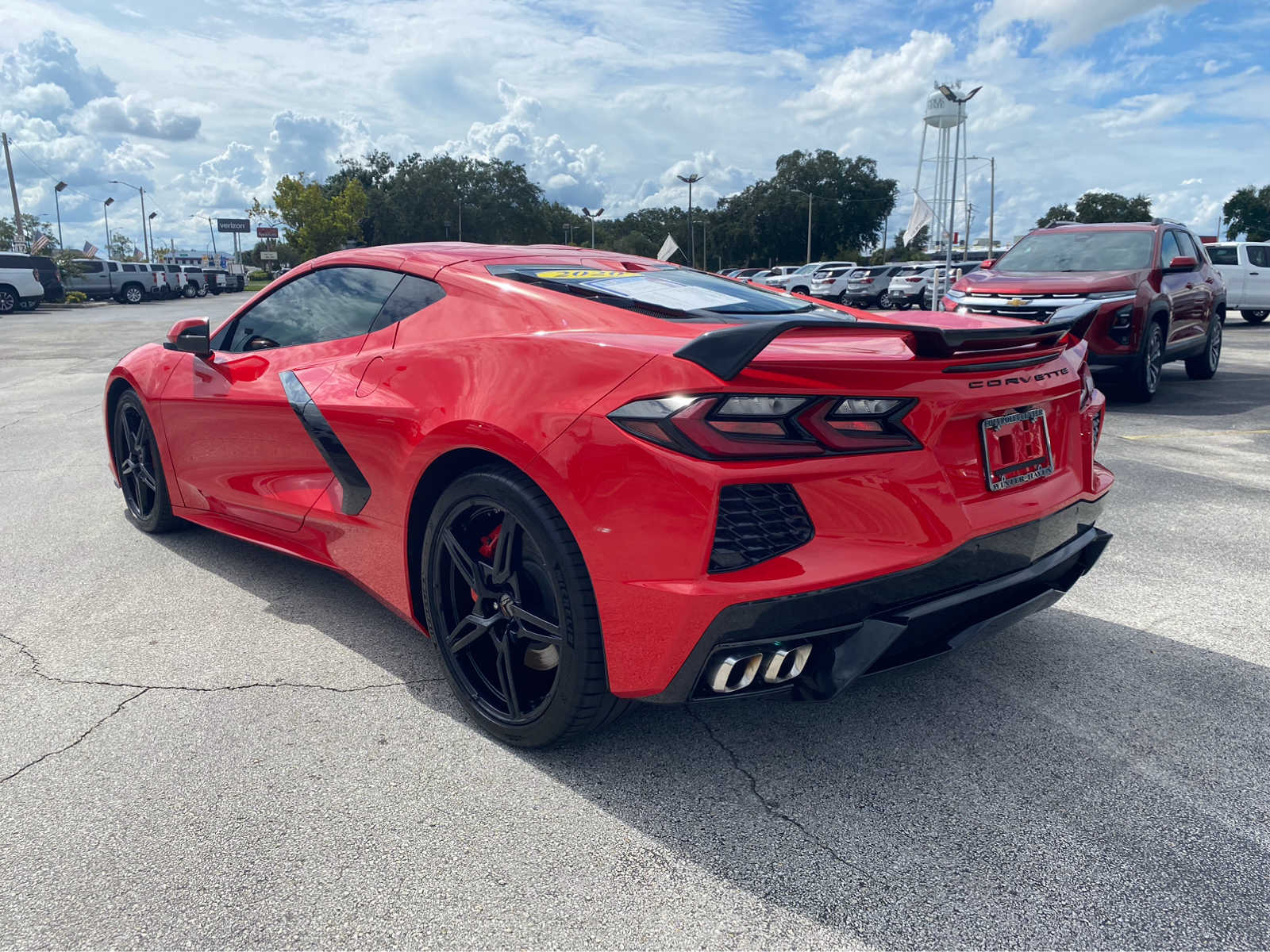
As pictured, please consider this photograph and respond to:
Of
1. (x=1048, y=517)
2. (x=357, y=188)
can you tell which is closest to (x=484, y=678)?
(x=1048, y=517)

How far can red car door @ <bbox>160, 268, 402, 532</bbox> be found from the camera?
3381 millimetres

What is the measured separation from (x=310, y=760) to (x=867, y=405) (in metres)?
1.76

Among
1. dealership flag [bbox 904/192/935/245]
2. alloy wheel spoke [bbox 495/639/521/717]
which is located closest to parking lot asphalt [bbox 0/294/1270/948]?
alloy wheel spoke [bbox 495/639/521/717]

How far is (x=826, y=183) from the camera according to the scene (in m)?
87.1

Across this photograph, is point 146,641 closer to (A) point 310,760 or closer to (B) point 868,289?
(A) point 310,760

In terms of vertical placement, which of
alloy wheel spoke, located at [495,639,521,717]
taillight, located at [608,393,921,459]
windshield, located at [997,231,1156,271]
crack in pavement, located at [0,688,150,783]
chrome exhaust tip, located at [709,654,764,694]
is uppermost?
windshield, located at [997,231,1156,271]

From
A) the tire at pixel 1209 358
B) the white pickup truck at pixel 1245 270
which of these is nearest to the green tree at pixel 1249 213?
the white pickup truck at pixel 1245 270

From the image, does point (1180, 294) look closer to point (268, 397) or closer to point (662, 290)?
point (662, 290)

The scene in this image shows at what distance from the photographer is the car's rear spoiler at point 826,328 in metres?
2.09

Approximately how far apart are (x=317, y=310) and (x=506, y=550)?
1599 millimetres

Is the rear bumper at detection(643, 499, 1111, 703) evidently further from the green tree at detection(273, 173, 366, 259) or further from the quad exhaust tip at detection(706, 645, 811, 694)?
the green tree at detection(273, 173, 366, 259)

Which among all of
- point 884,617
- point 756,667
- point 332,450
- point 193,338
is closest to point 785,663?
point 756,667

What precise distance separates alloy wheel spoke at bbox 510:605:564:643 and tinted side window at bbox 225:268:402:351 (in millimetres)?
1284

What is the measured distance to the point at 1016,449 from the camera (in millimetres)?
2566
